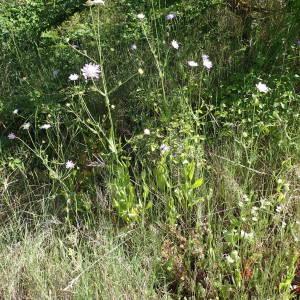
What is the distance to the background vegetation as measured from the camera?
6.96 ft

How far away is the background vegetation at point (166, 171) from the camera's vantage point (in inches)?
83.5

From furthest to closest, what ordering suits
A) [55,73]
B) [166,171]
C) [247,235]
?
[55,73], [166,171], [247,235]

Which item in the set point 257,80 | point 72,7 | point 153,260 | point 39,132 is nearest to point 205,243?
point 153,260

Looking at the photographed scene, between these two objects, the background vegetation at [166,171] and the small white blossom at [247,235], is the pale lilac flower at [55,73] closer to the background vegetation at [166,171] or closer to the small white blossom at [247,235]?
the background vegetation at [166,171]

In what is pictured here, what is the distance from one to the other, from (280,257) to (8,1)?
4636 millimetres

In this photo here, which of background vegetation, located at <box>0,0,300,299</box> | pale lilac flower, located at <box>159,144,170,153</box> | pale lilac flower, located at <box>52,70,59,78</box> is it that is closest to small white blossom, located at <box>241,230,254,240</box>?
background vegetation, located at <box>0,0,300,299</box>

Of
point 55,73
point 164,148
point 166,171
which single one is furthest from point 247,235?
point 55,73

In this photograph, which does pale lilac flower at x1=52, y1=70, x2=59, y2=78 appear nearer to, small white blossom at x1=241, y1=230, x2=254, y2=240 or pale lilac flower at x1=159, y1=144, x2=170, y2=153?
pale lilac flower at x1=159, y1=144, x2=170, y2=153

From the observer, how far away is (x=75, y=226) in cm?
256

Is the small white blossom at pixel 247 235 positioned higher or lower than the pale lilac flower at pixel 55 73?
lower

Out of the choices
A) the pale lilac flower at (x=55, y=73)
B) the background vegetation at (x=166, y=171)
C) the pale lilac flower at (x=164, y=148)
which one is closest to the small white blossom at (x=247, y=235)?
the background vegetation at (x=166, y=171)

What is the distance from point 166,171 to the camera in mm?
2344

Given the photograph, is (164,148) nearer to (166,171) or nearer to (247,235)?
(166,171)

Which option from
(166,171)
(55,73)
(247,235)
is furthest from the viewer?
(55,73)
